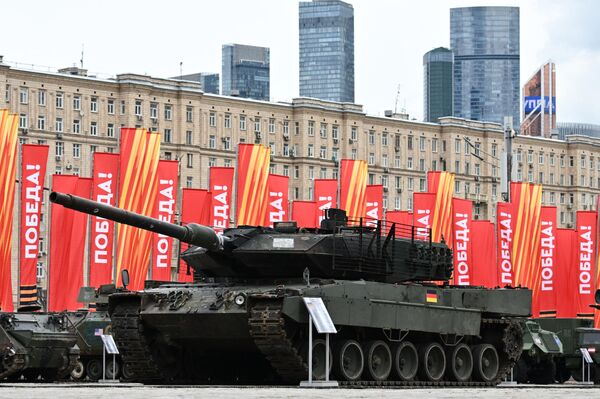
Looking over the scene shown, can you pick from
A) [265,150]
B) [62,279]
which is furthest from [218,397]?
[265,150]

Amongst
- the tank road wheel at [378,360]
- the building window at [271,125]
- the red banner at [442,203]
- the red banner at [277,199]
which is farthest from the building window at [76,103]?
the tank road wheel at [378,360]

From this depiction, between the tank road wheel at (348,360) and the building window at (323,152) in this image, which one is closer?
the tank road wheel at (348,360)

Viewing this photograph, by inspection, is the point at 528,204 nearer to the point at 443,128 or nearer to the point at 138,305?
the point at 138,305

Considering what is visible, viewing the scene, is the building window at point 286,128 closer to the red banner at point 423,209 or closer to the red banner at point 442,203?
the red banner at point 442,203

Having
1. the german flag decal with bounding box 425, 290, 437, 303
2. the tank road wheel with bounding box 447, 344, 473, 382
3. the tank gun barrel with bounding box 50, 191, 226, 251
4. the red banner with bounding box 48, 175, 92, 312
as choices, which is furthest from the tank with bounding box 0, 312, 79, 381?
the red banner with bounding box 48, 175, 92, 312

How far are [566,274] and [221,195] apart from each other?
23641 millimetres

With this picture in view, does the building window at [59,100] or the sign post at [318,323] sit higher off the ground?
the building window at [59,100]

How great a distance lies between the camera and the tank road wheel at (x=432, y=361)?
38156 millimetres

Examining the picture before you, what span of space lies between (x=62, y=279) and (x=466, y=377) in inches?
996

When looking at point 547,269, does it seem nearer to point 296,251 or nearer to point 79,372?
point 79,372

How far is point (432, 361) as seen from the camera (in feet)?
127

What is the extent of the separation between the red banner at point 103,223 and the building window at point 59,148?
207ft

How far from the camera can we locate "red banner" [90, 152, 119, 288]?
62.6m

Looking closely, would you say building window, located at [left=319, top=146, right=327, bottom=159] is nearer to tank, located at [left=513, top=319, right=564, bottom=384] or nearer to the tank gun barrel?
tank, located at [left=513, top=319, right=564, bottom=384]
